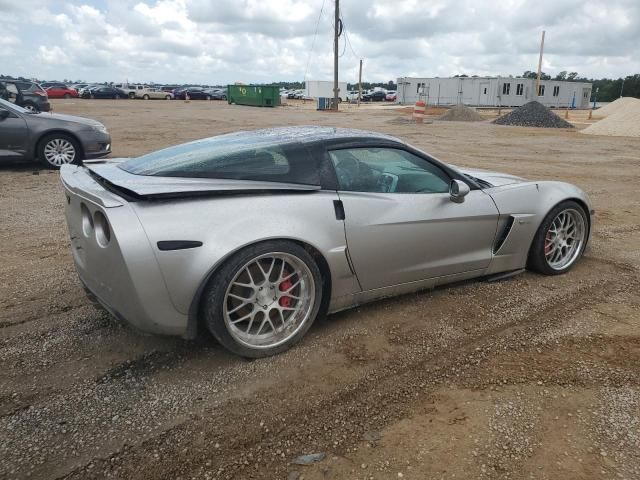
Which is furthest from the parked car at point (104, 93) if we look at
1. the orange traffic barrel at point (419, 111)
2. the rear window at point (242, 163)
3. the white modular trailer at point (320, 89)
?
the rear window at point (242, 163)

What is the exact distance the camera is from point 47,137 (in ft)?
30.7

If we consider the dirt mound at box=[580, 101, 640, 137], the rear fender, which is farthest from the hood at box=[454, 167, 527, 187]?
the dirt mound at box=[580, 101, 640, 137]

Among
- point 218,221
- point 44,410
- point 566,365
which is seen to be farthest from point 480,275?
point 44,410

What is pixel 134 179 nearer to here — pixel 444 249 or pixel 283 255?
pixel 283 255

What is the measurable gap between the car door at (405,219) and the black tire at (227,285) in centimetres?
34

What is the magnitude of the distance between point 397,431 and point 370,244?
1229 mm

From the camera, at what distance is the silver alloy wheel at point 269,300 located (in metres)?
2.93

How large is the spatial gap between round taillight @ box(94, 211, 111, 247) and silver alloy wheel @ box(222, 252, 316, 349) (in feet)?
2.27

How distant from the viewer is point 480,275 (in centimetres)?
405

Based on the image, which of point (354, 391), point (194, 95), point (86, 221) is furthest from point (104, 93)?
point (354, 391)

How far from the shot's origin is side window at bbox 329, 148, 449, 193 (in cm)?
339

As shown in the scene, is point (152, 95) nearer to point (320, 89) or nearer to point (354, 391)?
point (320, 89)

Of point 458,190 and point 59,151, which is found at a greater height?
point 458,190

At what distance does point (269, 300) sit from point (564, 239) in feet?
9.26
